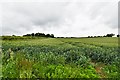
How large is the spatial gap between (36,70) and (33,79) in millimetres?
1109

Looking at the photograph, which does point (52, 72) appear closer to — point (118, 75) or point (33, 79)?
point (33, 79)

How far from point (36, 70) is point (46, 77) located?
0.98 m

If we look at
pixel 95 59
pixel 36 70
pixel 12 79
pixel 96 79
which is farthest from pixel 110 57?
pixel 12 79

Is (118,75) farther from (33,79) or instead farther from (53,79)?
(33,79)

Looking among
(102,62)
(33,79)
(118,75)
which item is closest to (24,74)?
(33,79)

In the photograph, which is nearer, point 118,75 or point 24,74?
point 24,74

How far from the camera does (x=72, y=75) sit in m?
12.4

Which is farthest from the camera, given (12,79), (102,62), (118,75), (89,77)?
(102,62)

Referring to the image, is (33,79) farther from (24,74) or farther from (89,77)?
(89,77)

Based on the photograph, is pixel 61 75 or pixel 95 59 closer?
pixel 61 75

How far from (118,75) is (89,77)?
1979mm

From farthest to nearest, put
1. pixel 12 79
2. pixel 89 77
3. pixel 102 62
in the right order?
pixel 102 62, pixel 89 77, pixel 12 79

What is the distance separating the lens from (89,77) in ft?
40.8

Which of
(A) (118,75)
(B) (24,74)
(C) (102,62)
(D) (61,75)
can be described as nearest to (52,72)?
(D) (61,75)
